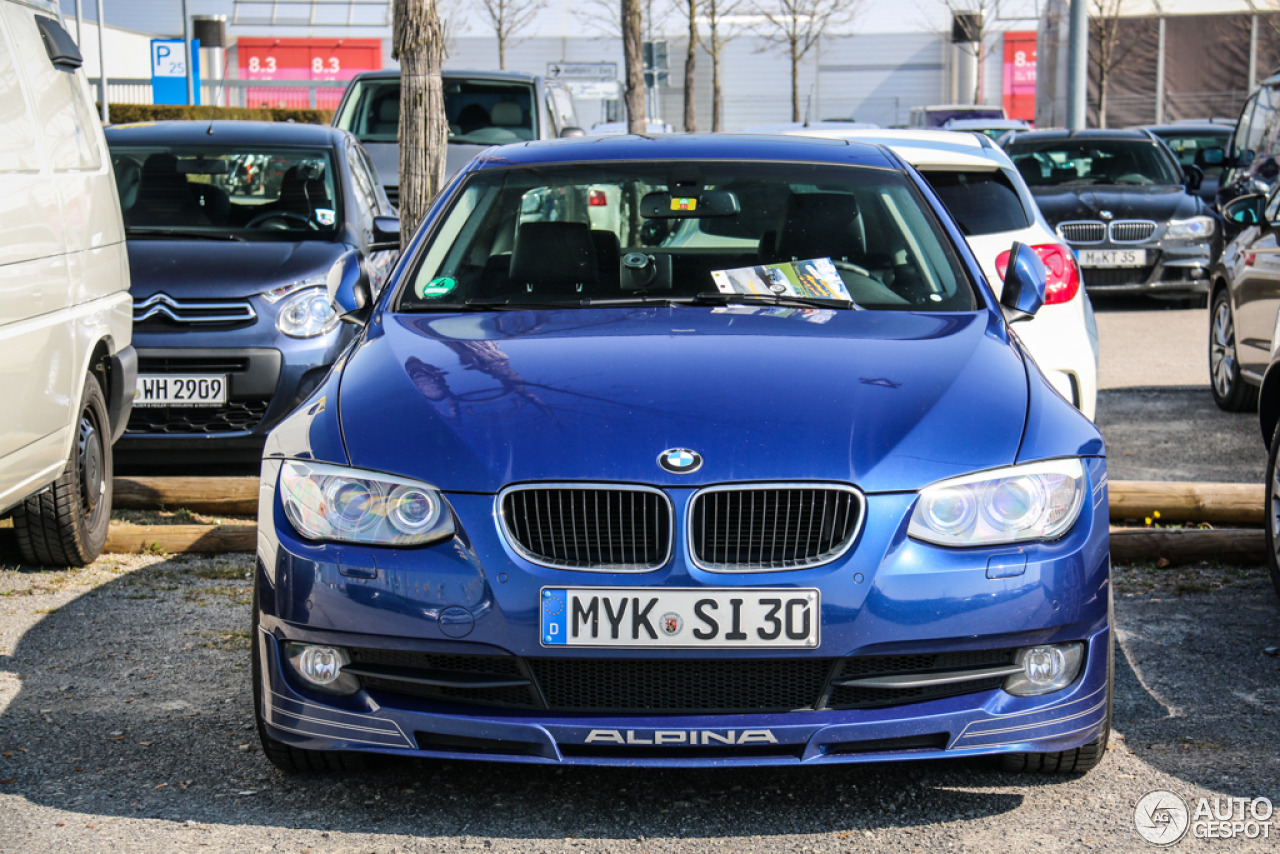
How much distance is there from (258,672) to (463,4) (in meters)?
48.2

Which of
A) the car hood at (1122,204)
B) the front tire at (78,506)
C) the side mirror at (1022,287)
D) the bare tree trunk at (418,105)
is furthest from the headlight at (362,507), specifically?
the car hood at (1122,204)

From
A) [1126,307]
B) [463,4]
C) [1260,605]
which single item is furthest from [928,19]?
[1260,605]

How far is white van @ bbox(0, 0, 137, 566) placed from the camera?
4680 millimetres

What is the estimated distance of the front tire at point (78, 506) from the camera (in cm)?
544

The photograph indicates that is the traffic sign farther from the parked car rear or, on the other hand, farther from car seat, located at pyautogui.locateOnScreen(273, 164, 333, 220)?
car seat, located at pyautogui.locateOnScreen(273, 164, 333, 220)

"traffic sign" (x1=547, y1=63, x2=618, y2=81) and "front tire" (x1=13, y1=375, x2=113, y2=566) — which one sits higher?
"traffic sign" (x1=547, y1=63, x2=618, y2=81)

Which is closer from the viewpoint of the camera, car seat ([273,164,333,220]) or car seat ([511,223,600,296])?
car seat ([511,223,600,296])

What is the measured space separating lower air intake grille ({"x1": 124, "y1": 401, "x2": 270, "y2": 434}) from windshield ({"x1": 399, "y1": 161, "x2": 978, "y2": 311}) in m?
2.80

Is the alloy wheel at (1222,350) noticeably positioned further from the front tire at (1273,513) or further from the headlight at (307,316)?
the headlight at (307,316)

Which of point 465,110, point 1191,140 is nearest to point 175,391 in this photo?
point 465,110

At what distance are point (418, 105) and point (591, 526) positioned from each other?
636cm

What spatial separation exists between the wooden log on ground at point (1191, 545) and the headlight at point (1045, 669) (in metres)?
2.40

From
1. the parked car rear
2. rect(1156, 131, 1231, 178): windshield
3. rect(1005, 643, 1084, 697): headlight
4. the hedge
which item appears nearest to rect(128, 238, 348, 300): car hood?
rect(1005, 643, 1084, 697): headlight

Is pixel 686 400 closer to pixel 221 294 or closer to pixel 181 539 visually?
pixel 181 539
